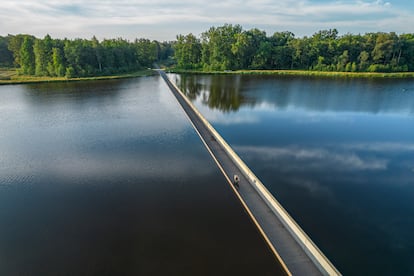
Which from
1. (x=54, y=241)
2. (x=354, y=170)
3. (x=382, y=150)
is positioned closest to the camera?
(x=54, y=241)

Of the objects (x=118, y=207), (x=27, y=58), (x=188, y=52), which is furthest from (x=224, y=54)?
(x=118, y=207)

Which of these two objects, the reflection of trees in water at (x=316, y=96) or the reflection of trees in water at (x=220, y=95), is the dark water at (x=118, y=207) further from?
the reflection of trees in water at (x=316, y=96)

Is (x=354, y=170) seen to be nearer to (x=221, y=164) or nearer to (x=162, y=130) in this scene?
(x=221, y=164)

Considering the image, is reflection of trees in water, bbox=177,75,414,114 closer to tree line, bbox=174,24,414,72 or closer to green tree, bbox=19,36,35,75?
tree line, bbox=174,24,414,72

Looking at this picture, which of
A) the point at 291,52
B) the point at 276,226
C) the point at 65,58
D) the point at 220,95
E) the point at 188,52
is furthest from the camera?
the point at 188,52

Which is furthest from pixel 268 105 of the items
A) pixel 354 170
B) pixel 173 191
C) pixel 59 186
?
pixel 59 186

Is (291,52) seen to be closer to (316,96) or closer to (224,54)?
→ (224,54)
